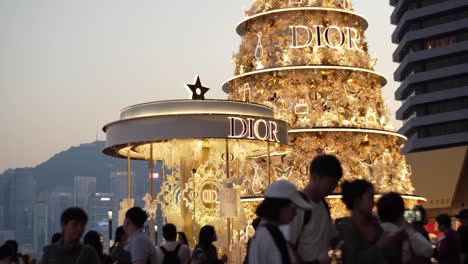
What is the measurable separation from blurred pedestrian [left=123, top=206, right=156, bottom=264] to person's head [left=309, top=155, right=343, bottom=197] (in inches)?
107

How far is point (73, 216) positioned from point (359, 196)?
2725mm

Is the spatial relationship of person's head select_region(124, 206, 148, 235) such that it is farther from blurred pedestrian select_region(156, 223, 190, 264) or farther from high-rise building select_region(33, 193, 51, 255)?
high-rise building select_region(33, 193, 51, 255)

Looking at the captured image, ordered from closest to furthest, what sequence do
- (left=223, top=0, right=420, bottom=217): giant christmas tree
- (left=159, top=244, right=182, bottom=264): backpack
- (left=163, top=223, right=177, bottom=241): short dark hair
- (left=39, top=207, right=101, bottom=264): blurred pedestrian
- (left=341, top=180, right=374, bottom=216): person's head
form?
(left=341, top=180, right=374, bottom=216): person's head < (left=39, top=207, right=101, bottom=264): blurred pedestrian < (left=159, top=244, right=182, bottom=264): backpack < (left=163, top=223, right=177, bottom=241): short dark hair < (left=223, top=0, right=420, bottom=217): giant christmas tree

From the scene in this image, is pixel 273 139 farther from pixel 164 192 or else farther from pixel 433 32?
pixel 433 32

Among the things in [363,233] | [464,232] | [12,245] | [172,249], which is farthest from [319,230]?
[12,245]

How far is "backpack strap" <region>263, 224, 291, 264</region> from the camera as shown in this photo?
7352 mm

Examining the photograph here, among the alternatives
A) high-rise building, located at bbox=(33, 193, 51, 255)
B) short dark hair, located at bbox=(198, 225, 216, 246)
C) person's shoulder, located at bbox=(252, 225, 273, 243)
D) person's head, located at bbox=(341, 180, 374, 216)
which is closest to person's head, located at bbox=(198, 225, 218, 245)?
short dark hair, located at bbox=(198, 225, 216, 246)

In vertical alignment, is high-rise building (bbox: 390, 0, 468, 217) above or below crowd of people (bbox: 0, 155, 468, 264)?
above

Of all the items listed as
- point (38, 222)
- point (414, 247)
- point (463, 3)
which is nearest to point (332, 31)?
point (414, 247)

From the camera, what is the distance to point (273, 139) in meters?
26.5

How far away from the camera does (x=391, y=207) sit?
873 centimetres

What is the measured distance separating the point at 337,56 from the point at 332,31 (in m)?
0.95

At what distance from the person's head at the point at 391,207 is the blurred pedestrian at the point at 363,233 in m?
0.24

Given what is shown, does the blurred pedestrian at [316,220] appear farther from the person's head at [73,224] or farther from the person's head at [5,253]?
the person's head at [5,253]
